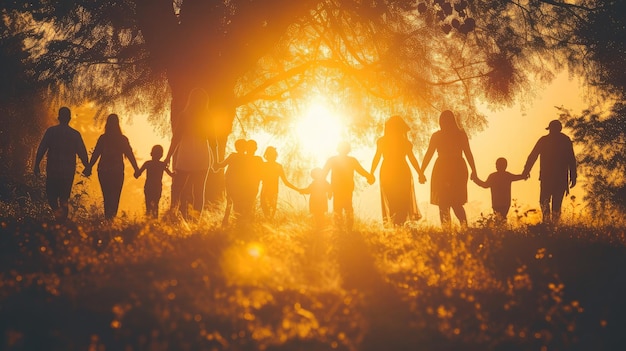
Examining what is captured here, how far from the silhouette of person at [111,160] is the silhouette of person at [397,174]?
4531 mm

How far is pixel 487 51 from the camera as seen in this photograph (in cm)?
1653

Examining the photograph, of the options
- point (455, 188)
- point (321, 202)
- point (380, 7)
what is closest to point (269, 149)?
point (321, 202)

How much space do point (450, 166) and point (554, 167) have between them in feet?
7.39

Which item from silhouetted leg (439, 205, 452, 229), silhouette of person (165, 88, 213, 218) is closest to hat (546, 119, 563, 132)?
silhouetted leg (439, 205, 452, 229)

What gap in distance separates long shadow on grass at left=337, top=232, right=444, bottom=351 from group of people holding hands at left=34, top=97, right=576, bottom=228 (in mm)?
3164

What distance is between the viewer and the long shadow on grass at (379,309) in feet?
17.9

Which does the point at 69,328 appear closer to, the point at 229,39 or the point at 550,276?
the point at 550,276

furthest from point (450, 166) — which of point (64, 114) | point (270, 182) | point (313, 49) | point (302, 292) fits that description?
point (313, 49)

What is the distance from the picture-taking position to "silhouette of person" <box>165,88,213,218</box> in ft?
37.1

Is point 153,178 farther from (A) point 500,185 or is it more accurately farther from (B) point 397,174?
(A) point 500,185

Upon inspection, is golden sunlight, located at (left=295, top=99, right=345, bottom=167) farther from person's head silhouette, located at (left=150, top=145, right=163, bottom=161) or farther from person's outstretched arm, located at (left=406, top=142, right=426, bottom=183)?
person's outstretched arm, located at (left=406, top=142, right=426, bottom=183)

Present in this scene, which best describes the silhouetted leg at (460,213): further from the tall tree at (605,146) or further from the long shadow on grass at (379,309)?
the tall tree at (605,146)

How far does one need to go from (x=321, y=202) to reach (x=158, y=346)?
796 centimetres

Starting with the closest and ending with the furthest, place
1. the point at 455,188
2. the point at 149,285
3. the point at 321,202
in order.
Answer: the point at 149,285 < the point at 455,188 < the point at 321,202
